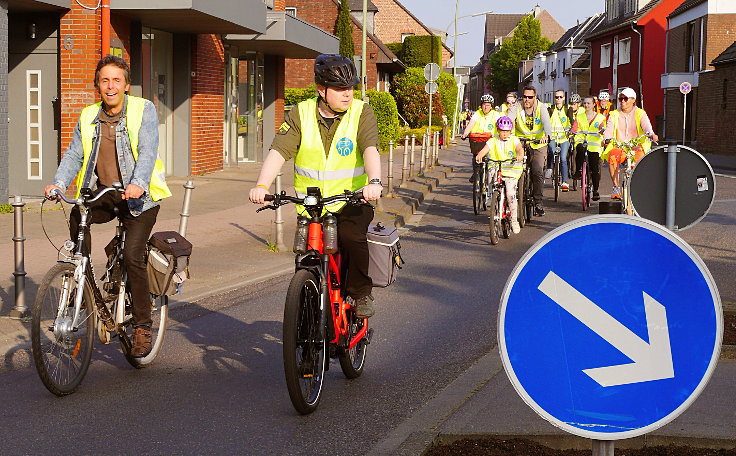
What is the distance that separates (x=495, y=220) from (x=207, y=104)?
40.3 feet

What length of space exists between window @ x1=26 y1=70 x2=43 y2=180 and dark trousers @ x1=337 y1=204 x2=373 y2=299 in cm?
1388

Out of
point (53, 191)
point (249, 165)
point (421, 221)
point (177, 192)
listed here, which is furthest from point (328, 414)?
point (249, 165)

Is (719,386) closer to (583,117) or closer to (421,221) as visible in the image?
(421,221)

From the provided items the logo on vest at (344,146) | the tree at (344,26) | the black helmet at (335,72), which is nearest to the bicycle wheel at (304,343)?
the logo on vest at (344,146)

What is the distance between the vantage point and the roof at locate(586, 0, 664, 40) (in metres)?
59.8

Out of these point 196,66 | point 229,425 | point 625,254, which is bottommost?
point 229,425

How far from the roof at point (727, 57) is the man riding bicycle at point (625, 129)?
3030 centimetres

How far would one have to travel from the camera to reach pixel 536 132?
17281mm

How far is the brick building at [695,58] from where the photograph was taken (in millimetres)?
48812

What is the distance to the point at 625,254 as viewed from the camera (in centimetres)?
293

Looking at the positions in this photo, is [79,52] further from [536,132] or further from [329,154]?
[329,154]

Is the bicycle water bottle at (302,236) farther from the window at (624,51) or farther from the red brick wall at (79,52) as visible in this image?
the window at (624,51)

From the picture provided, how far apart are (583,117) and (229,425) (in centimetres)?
1606

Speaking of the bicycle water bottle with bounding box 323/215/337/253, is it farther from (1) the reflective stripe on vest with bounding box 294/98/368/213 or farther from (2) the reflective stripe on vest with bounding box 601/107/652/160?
(2) the reflective stripe on vest with bounding box 601/107/652/160
